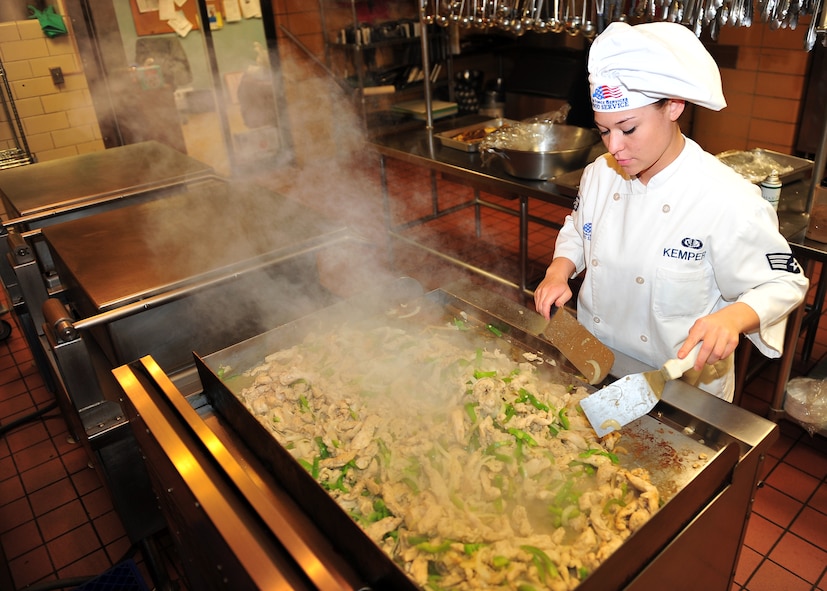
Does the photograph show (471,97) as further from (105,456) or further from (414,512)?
(414,512)

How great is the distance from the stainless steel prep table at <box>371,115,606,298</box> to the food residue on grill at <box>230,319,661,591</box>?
170 cm

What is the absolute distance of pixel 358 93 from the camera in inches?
286

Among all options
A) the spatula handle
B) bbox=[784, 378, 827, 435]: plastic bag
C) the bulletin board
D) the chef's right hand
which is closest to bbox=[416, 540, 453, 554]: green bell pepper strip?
the spatula handle

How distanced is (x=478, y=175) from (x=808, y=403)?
2.13 m

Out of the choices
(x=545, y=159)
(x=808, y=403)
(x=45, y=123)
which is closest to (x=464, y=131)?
(x=545, y=159)

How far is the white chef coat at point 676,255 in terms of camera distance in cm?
168

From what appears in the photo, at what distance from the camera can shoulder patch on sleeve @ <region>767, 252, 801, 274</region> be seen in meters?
1.67

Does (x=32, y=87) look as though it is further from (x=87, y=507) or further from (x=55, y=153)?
(x=87, y=507)

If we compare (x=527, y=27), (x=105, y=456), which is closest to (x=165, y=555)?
(x=105, y=456)

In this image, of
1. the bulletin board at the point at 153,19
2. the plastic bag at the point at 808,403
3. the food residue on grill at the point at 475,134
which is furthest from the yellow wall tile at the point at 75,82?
the plastic bag at the point at 808,403

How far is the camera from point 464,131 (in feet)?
14.7

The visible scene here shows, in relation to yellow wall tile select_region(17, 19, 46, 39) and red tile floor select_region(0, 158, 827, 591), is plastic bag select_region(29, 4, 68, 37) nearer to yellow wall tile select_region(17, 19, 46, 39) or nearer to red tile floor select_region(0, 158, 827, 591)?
yellow wall tile select_region(17, 19, 46, 39)

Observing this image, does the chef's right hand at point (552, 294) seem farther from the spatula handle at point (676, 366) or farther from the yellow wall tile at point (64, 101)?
the yellow wall tile at point (64, 101)

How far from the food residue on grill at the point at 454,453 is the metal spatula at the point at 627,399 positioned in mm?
51
